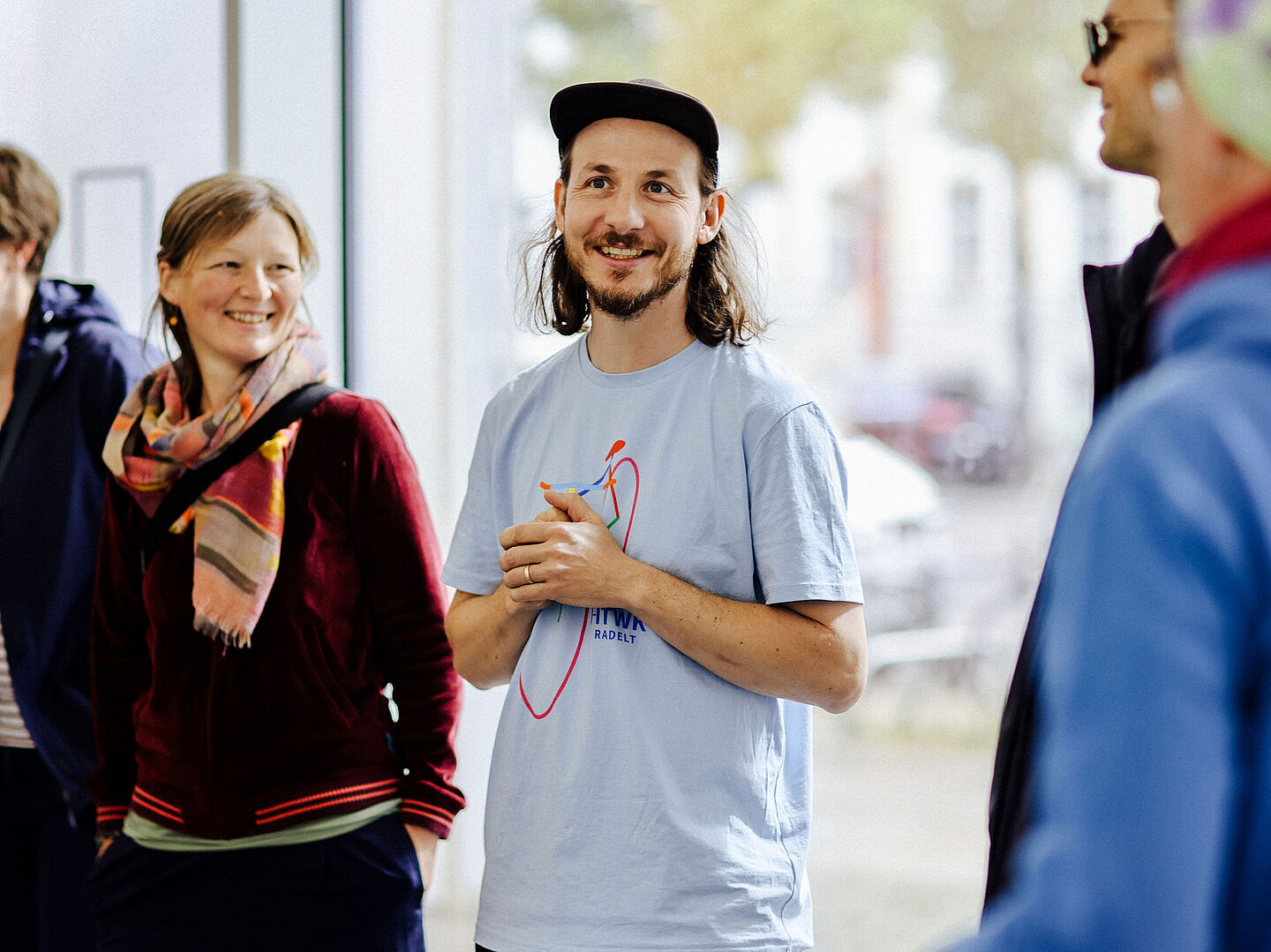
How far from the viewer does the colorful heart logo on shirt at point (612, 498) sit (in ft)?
4.51

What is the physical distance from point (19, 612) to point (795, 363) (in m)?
2.80

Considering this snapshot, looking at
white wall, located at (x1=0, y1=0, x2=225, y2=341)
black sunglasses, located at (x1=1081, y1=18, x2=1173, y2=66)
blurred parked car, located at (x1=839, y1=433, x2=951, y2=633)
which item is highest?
white wall, located at (x1=0, y1=0, x2=225, y2=341)

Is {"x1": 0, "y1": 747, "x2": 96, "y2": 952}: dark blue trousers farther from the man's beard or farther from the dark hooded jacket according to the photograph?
the dark hooded jacket

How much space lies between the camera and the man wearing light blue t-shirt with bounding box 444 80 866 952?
1292 millimetres

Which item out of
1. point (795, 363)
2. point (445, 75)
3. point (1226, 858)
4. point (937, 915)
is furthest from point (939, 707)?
point (1226, 858)

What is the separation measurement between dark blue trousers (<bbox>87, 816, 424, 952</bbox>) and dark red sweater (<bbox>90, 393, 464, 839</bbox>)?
1.7 inches

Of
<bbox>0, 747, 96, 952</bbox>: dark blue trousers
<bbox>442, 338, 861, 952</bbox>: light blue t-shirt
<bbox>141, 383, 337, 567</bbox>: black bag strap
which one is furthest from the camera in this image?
<bbox>0, 747, 96, 952</bbox>: dark blue trousers

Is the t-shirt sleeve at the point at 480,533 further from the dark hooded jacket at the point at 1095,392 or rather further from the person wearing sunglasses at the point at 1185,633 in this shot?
the person wearing sunglasses at the point at 1185,633

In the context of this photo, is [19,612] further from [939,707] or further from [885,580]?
[939,707]

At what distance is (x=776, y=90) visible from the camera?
403cm

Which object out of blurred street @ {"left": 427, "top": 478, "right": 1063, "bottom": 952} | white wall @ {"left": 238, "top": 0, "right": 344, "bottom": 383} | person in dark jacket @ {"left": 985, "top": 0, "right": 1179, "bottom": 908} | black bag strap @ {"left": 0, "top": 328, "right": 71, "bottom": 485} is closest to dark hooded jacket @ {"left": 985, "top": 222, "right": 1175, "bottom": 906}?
person in dark jacket @ {"left": 985, "top": 0, "right": 1179, "bottom": 908}

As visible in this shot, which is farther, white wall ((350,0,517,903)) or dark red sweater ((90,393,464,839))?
white wall ((350,0,517,903))

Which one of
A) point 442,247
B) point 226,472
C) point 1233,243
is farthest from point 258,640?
point 442,247

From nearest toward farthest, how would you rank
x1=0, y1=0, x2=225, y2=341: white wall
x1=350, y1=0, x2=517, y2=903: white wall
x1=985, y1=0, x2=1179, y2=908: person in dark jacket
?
x1=985, y1=0, x2=1179, y2=908: person in dark jacket → x1=0, y1=0, x2=225, y2=341: white wall → x1=350, y1=0, x2=517, y2=903: white wall
